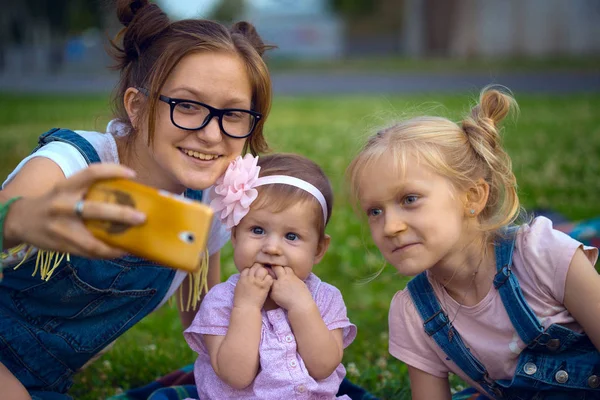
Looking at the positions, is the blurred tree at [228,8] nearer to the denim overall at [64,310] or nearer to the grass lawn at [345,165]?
the grass lawn at [345,165]

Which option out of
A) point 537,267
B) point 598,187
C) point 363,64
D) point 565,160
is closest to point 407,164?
point 537,267

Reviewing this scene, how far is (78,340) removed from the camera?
2891 mm

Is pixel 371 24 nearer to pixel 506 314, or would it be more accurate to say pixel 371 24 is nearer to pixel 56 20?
pixel 56 20

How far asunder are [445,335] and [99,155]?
1465 millimetres

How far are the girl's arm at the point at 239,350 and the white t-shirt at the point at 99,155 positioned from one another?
21.6 inches

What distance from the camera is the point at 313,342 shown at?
2.49 meters

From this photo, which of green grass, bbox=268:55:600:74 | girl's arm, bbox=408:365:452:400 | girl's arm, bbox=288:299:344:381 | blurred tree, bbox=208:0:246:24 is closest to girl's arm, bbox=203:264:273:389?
girl's arm, bbox=288:299:344:381

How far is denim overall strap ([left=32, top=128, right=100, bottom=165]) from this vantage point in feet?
8.97

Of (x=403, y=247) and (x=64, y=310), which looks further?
(x=64, y=310)

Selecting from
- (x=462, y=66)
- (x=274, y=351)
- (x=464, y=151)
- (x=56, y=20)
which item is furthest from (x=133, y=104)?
(x=56, y=20)

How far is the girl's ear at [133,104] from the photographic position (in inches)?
110

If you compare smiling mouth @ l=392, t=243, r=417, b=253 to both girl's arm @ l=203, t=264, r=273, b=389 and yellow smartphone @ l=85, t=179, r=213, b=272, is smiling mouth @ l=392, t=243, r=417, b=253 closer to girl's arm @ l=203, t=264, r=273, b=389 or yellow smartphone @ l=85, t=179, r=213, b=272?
girl's arm @ l=203, t=264, r=273, b=389

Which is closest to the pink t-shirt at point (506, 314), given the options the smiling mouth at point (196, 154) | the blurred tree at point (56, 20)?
the smiling mouth at point (196, 154)

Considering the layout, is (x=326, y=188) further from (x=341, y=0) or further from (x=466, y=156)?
(x=341, y=0)
